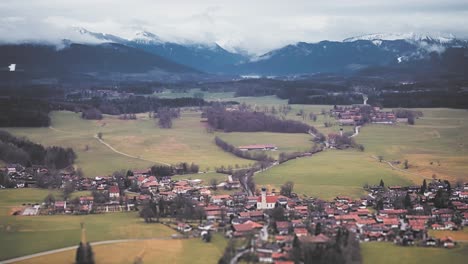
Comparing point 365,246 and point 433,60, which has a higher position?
point 433,60

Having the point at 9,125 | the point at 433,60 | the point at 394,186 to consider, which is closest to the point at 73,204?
the point at 394,186

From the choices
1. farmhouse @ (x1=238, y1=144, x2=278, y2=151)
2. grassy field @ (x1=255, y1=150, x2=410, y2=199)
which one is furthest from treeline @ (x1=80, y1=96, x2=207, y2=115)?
grassy field @ (x1=255, y1=150, x2=410, y2=199)

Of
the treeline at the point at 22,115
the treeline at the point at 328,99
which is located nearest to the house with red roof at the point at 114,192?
the treeline at the point at 22,115

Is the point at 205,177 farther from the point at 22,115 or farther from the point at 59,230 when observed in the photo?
the point at 22,115

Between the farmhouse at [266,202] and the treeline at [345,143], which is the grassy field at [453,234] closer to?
the farmhouse at [266,202]

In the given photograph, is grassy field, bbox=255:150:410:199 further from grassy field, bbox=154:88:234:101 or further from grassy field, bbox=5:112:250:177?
grassy field, bbox=154:88:234:101

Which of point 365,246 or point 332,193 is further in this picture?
point 332,193

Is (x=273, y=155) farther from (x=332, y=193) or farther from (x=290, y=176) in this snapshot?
(x=332, y=193)
